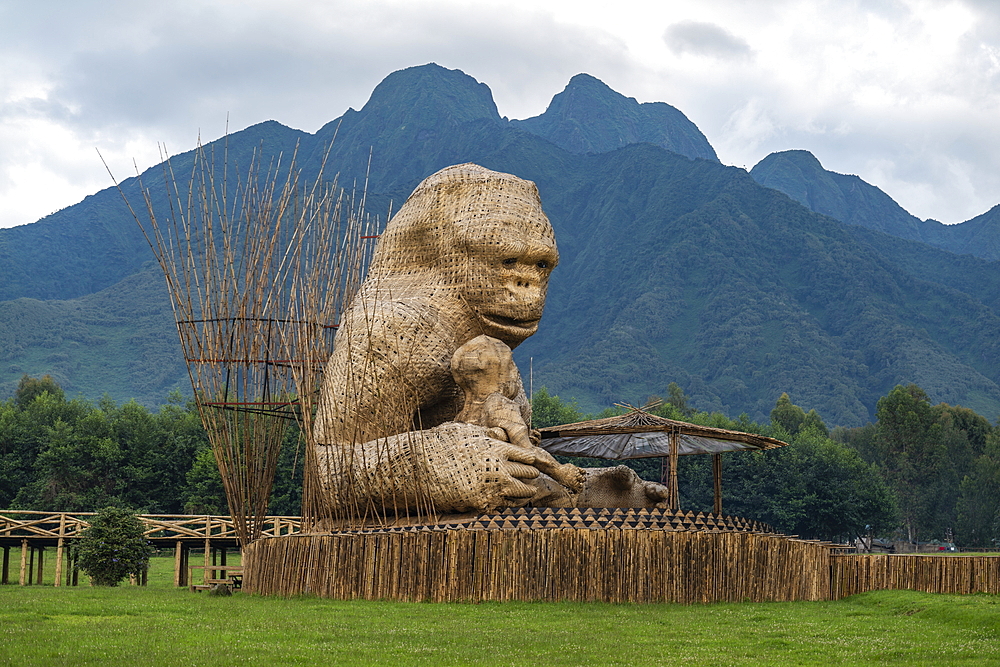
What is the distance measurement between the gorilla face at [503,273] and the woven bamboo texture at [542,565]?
3.00 metres

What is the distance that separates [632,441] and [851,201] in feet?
601

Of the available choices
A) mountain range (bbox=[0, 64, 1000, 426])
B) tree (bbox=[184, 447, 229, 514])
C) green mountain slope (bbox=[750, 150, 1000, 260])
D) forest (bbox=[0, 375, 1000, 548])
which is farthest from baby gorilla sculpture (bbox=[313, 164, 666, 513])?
green mountain slope (bbox=[750, 150, 1000, 260])

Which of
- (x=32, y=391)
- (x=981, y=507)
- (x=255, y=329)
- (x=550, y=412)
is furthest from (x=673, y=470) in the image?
(x=32, y=391)

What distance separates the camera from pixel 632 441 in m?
15.5

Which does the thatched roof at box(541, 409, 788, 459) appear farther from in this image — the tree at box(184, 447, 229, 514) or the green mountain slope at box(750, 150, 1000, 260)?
the green mountain slope at box(750, 150, 1000, 260)

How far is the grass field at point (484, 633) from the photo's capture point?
21.5 ft

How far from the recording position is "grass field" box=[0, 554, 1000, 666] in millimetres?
6555

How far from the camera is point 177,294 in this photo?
12.8 meters

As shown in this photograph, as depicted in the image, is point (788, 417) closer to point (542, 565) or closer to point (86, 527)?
point (86, 527)

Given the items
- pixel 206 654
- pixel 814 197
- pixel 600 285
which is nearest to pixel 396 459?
pixel 206 654

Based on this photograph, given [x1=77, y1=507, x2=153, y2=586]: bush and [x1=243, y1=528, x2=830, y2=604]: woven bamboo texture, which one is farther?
[x1=77, y1=507, x2=153, y2=586]: bush

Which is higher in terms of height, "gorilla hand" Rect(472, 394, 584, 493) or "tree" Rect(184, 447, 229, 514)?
"gorilla hand" Rect(472, 394, 584, 493)

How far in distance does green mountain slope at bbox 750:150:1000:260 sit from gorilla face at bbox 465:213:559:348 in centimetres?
17638

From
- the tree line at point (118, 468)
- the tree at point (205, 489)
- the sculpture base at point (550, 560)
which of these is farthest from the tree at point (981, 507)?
the sculpture base at point (550, 560)
